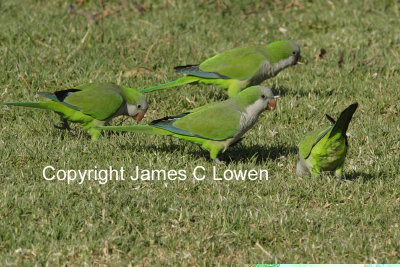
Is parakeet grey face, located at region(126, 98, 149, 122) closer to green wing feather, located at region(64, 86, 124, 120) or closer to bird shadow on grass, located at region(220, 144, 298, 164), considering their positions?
green wing feather, located at region(64, 86, 124, 120)

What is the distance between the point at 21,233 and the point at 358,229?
2.44 meters

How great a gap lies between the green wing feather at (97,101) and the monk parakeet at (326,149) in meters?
1.97

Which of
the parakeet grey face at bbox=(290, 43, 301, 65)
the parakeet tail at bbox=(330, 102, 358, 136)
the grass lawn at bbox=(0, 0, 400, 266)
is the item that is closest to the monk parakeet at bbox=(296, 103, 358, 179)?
the parakeet tail at bbox=(330, 102, 358, 136)

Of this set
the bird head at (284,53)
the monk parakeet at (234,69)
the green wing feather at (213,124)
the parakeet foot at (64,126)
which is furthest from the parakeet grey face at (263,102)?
the parakeet foot at (64,126)

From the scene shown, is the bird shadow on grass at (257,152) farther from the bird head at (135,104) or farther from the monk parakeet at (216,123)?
the bird head at (135,104)

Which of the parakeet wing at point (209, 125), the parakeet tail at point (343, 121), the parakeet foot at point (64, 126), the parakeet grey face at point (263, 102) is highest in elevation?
the parakeet tail at point (343, 121)

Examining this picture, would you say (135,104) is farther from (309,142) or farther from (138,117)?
(309,142)

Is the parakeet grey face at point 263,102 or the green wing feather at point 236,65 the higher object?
the parakeet grey face at point 263,102

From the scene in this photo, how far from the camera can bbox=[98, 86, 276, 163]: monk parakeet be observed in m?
5.49

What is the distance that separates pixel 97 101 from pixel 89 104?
84mm

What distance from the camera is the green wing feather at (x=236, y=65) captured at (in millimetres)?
7023

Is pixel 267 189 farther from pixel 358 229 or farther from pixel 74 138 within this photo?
pixel 74 138

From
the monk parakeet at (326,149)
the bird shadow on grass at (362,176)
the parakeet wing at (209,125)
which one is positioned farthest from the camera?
the parakeet wing at (209,125)

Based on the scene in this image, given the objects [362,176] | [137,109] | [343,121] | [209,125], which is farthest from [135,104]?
[343,121]
